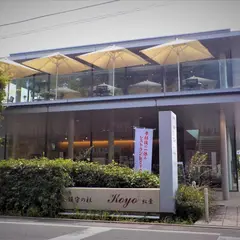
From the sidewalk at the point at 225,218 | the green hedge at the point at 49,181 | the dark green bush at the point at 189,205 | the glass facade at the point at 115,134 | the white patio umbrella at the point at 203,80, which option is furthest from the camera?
the glass facade at the point at 115,134

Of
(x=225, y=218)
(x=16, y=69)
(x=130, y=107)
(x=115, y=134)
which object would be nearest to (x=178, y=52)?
(x=130, y=107)

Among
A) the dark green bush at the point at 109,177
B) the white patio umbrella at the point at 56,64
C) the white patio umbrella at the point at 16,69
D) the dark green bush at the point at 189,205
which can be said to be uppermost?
the white patio umbrella at the point at 56,64

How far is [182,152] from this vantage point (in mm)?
20859

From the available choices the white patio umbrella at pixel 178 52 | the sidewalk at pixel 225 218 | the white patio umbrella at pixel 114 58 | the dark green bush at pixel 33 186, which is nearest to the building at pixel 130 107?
the white patio umbrella at pixel 114 58

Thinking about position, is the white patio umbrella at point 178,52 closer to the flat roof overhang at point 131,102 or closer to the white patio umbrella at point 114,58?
the white patio umbrella at point 114,58

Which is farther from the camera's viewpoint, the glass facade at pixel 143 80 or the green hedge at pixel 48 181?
the glass facade at pixel 143 80

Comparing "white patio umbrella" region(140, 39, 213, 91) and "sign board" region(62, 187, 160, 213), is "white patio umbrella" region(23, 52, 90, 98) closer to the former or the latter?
"white patio umbrella" region(140, 39, 213, 91)

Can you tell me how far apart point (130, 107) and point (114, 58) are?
11.4ft

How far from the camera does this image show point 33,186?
39.6 ft

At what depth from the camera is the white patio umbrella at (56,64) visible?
19.4 metres

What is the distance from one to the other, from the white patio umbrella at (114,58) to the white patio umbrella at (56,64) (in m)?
1.19

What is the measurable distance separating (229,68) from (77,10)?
328 inches

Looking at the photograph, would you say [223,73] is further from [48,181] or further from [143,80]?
[48,181]

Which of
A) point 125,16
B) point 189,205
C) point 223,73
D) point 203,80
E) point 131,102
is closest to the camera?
point 125,16
